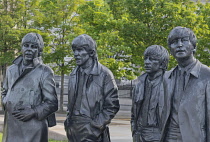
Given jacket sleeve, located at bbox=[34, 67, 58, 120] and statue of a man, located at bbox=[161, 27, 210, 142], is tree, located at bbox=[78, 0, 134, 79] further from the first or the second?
statue of a man, located at bbox=[161, 27, 210, 142]

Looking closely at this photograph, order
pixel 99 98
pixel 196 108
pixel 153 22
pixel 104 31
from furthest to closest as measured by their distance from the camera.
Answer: pixel 153 22, pixel 104 31, pixel 99 98, pixel 196 108

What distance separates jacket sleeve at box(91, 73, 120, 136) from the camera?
18.6 feet

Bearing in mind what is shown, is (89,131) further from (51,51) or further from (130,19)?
(51,51)

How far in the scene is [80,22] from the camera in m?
22.6

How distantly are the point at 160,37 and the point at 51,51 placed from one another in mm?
6855

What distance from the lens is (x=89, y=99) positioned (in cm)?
Result: 575

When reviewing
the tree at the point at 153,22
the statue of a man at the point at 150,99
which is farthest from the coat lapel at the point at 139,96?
the tree at the point at 153,22

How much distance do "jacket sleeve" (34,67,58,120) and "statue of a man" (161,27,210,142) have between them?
1682mm

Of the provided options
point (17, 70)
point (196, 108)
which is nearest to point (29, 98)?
point (17, 70)

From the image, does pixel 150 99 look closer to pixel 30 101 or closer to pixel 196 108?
pixel 30 101

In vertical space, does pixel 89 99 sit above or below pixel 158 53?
below

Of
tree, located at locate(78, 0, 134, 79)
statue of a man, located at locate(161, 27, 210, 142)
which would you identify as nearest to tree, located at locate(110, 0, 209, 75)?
tree, located at locate(78, 0, 134, 79)

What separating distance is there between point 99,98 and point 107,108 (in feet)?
0.57

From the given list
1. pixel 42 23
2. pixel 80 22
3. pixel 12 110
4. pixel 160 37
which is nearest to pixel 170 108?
pixel 12 110
